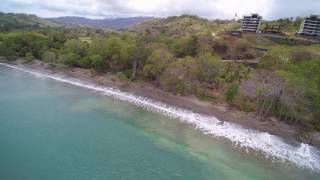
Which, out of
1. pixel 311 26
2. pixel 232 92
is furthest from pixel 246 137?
pixel 311 26

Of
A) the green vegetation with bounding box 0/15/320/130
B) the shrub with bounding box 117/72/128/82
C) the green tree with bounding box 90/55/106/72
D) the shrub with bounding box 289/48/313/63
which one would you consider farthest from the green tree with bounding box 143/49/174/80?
the shrub with bounding box 289/48/313/63

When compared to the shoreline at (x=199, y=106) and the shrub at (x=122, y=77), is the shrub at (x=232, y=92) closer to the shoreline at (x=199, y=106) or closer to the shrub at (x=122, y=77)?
the shoreline at (x=199, y=106)

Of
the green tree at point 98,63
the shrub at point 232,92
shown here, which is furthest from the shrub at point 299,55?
the green tree at point 98,63

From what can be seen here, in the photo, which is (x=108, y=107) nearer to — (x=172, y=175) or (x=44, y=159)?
(x=44, y=159)

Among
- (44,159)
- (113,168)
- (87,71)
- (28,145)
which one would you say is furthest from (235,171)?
(87,71)

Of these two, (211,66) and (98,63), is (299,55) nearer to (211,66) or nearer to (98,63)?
(211,66)
